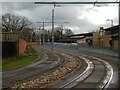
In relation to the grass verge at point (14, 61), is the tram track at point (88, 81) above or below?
above

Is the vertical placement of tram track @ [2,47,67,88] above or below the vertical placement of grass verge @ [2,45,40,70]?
above

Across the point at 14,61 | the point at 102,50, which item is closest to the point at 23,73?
the point at 14,61

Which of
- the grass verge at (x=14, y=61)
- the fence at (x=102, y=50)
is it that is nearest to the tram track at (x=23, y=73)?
the grass verge at (x=14, y=61)

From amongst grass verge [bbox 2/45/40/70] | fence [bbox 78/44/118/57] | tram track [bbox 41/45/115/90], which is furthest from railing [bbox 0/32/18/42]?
fence [bbox 78/44/118/57]

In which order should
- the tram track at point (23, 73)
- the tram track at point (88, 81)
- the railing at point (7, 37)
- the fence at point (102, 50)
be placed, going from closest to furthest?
the tram track at point (88, 81), the tram track at point (23, 73), the railing at point (7, 37), the fence at point (102, 50)

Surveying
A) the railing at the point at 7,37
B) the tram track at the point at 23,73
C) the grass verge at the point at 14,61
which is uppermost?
the railing at the point at 7,37

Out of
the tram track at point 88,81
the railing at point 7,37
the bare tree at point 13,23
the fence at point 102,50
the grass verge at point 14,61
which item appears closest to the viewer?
the tram track at point 88,81

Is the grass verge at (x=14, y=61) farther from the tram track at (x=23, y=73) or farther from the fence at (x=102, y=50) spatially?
the fence at (x=102, y=50)

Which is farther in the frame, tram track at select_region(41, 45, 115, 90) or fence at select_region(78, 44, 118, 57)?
fence at select_region(78, 44, 118, 57)

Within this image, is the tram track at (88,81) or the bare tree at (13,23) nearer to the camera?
the tram track at (88,81)

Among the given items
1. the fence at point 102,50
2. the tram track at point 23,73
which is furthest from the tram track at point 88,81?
the fence at point 102,50

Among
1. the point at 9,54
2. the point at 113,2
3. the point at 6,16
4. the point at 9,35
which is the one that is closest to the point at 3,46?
the point at 9,54

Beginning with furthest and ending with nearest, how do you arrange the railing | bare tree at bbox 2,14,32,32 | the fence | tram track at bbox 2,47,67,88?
1. bare tree at bbox 2,14,32,32
2. the fence
3. the railing
4. tram track at bbox 2,47,67,88

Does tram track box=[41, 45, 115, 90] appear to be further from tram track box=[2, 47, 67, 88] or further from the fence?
the fence
